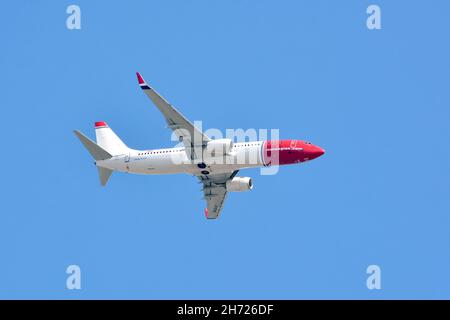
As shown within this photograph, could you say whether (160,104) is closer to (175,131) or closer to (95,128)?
(175,131)

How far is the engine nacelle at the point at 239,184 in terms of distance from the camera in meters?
89.0

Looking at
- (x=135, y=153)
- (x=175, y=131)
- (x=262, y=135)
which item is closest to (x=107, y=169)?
(x=135, y=153)

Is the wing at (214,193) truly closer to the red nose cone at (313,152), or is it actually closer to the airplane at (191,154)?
the airplane at (191,154)

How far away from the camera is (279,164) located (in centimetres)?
8294

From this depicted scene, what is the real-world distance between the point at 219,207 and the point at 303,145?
41.9ft

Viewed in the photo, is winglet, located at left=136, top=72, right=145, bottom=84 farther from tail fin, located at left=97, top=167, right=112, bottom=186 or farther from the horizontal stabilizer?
tail fin, located at left=97, top=167, right=112, bottom=186

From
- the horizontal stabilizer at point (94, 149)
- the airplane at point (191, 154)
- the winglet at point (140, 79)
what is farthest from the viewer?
the horizontal stabilizer at point (94, 149)

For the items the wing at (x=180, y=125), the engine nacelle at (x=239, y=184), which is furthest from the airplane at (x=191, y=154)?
the engine nacelle at (x=239, y=184)

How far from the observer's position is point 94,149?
86375 millimetres

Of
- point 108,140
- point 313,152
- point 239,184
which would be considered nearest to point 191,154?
point 239,184

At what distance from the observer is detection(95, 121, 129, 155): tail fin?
288ft

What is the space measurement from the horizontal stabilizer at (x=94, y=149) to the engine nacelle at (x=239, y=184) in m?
11.8

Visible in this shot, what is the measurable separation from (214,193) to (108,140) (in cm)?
1138

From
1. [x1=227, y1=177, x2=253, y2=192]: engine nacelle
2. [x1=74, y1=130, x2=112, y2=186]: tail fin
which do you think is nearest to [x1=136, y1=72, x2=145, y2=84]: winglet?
[x1=74, y1=130, x2=112, y2=186]: tail fin
